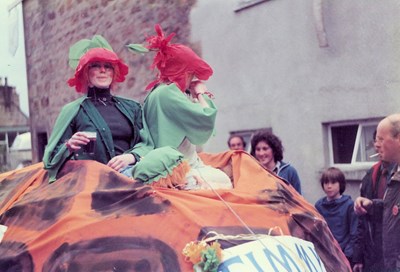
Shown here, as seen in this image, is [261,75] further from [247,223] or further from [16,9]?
[16,9]

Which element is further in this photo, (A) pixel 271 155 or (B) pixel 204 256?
(A) pixel 271 155

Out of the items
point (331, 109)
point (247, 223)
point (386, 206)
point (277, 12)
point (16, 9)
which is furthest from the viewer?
point (16, 9)

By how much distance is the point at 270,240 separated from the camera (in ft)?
11.2

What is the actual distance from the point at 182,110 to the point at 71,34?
32.8 ft

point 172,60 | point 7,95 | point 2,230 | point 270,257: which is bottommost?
point 270,257

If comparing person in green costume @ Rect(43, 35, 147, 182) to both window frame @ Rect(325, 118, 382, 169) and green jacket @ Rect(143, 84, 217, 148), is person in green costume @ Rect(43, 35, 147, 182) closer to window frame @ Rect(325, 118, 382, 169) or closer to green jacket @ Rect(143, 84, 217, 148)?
green jacket @ Rect(143, 84, 217, 148)

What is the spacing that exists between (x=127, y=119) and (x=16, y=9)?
12.9m

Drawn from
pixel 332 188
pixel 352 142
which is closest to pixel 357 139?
pixel 352 142

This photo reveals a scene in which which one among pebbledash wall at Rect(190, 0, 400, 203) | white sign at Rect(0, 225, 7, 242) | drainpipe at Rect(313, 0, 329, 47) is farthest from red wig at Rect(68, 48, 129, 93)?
drainpipe at Rect(313, 0, 329, 47)

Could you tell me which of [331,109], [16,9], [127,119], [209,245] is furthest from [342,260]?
[16,9]

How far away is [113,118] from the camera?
4484 millimetres

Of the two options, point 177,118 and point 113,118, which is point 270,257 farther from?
point 113,118

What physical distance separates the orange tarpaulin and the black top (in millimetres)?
568

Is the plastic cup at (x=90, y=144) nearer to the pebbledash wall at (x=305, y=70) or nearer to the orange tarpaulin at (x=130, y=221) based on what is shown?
the orange tarpaulin at (x=130, y=221)
